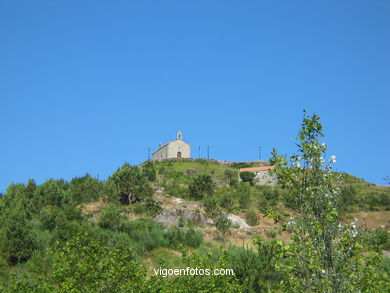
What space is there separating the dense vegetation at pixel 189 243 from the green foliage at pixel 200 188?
0.12m

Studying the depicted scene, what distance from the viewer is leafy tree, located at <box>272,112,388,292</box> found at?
750 centimetres

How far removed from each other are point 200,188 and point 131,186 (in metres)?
9.32

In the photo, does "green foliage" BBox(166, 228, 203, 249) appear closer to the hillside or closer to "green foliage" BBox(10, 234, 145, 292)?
the hillside

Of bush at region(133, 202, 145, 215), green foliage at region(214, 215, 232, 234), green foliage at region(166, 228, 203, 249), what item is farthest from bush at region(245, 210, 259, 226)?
green foliage at region(166, 228, 203, 249)

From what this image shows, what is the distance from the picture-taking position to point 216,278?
12641 millimetres

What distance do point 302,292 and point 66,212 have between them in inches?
1043

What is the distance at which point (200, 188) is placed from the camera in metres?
49.8

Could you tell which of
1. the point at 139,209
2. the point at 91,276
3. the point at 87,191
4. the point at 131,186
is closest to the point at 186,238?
the point at 139,209

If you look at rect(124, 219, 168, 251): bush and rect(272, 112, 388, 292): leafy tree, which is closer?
rect(272, 112, 388, 292): leafy tree

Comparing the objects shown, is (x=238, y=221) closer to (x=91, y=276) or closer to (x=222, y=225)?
(x=222, y=225)

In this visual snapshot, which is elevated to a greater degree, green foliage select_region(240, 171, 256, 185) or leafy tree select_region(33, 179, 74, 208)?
green foliage select_region(240, 171, 256, 185)

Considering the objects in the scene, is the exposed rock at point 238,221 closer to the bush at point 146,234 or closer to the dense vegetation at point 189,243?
the dense vegetation at point 189,243

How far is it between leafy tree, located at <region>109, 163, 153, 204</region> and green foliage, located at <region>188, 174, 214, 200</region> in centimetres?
655

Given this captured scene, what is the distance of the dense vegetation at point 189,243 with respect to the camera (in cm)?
770
